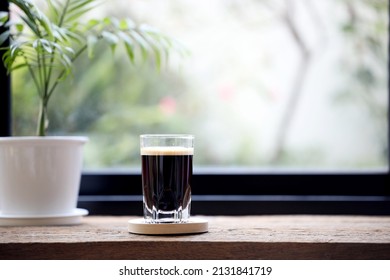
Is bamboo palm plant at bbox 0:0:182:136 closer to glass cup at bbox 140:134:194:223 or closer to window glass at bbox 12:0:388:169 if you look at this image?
glass cup at bbox 140:134:194:223

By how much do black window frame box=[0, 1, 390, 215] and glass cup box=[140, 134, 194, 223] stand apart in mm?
640

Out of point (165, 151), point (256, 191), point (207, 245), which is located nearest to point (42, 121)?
point (165, 151)

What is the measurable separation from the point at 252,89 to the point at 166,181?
0.87 metres

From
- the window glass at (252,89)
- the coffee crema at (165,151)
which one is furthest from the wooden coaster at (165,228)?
the window glass at (252,89)

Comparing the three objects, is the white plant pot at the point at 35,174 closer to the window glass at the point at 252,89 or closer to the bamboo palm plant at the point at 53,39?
the bamboo palm plant at the point at 53,39

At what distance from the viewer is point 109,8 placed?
1983 millimetres

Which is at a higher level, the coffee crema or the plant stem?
the plant stem

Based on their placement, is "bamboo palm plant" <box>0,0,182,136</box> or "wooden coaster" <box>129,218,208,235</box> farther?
"bamboo palm plant" <box>0,0,182,136</box>

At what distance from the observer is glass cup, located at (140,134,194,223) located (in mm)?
1183

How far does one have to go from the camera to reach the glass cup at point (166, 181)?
1183mm

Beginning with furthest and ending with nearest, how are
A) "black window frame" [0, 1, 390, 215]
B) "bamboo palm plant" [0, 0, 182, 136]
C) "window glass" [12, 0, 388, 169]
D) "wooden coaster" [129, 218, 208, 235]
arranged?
1. "window glass" [12, 0, 388, 169]
2. "black window frame" [0, 1, 390, 215]
3. "bamboo palm plant" [0, 0, 182, 136]
4. "wooden coaster" [129, 218, 208, 235]

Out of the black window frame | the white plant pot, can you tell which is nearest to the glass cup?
the white plant pot

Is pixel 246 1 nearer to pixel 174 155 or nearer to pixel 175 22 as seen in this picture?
pixel 175 22
